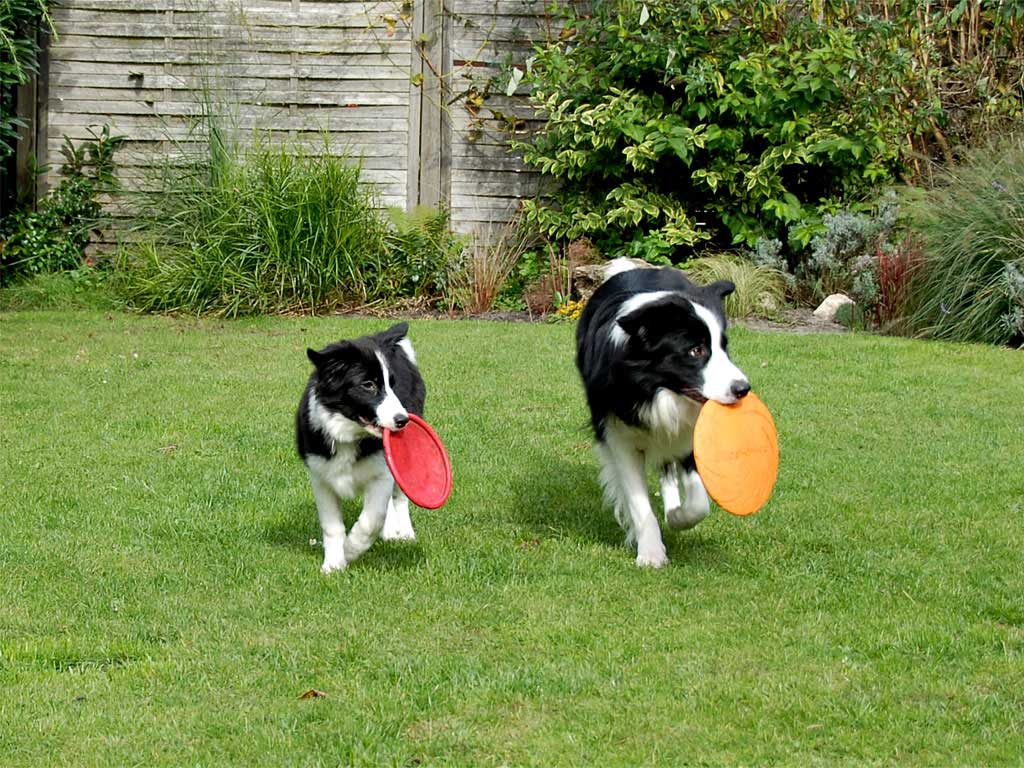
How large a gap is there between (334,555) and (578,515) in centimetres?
158

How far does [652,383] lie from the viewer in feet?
18.9

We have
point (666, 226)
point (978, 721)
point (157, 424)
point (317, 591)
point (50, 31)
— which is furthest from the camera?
point (50, 31)

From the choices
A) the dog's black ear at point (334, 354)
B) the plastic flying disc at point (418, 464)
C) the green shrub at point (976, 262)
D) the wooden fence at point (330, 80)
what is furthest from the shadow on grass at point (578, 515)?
the wooden fence at point (330, 80)

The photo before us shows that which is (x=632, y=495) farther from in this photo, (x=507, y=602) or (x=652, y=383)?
(x=507, y=602)

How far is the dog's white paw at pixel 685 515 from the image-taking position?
6.02 meters

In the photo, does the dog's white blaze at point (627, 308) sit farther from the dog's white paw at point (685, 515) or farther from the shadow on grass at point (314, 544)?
the shadow on grass at point (314, 544)

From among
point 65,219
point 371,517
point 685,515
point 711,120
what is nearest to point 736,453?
point 685,515

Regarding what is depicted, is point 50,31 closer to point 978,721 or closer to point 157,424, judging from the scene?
point 157,424

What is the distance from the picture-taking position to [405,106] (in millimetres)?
15164

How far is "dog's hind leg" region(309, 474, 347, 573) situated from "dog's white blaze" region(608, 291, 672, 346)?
1514 mm

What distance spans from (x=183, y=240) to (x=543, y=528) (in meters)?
8.68

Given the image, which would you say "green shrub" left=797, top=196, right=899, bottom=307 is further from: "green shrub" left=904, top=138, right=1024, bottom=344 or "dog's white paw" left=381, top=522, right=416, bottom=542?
"dog's white paw" left=381, top=522, right=416, bottom=542

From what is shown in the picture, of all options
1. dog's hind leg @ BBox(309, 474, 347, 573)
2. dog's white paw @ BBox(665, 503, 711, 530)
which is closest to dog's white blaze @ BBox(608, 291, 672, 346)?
dog's white paw @ BBox(665, 503, 711, 530)

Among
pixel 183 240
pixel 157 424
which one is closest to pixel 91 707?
pixel 157 424
